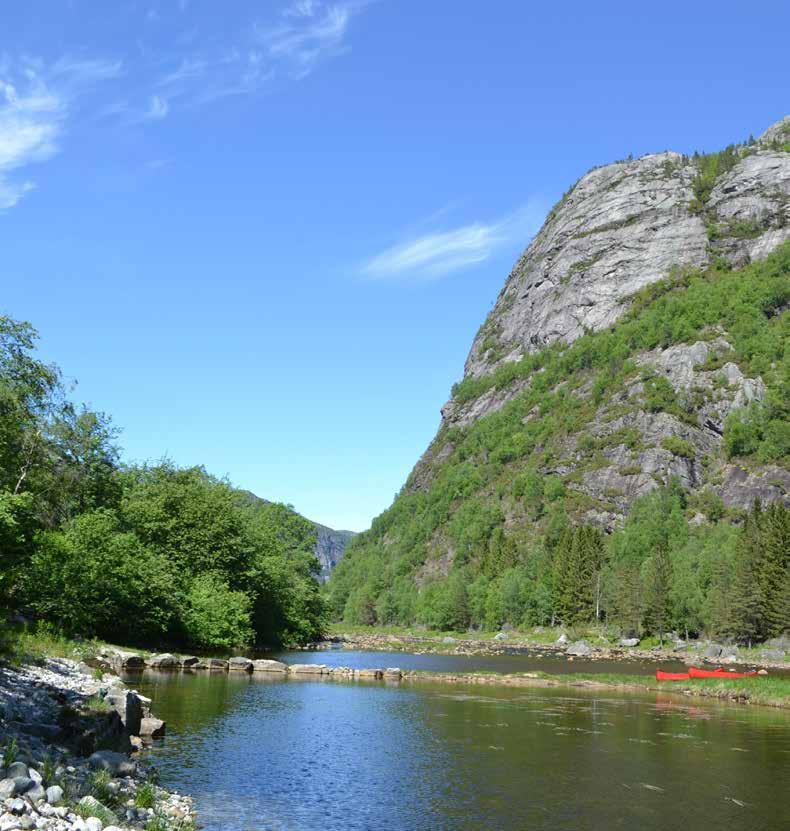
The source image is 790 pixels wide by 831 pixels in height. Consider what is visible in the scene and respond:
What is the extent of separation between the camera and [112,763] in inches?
981

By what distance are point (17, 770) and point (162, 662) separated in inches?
1813

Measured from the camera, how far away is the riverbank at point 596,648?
112m

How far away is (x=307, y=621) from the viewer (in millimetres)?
113688

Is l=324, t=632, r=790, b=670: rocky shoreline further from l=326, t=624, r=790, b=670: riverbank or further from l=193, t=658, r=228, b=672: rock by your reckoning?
l=193, t=658, r=228, b=672: rock

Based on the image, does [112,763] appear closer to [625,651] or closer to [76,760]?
[76,760]

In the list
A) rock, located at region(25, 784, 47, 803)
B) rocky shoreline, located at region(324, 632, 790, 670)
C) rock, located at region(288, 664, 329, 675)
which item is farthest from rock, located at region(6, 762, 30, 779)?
rocky shoreline, located at region(324, 632, 790, 670)

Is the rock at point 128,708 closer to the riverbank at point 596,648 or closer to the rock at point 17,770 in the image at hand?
the rock at point 17,770

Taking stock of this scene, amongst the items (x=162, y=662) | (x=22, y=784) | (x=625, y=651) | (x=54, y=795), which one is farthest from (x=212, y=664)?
(x=625, y=651)

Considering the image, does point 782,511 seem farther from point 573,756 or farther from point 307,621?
point 573,756

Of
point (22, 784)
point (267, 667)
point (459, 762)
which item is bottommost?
point (267, 667)

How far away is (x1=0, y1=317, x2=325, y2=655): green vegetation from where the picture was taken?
51.9m

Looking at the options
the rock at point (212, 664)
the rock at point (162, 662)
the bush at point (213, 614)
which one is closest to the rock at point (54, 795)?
the rock at point (162, 662)

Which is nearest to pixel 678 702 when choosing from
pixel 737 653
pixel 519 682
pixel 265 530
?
pixel 519 682

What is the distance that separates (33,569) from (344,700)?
24652mm
